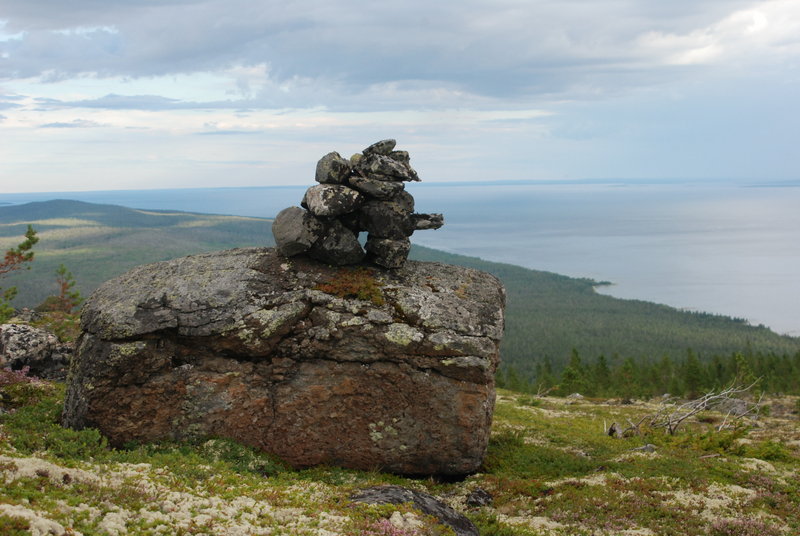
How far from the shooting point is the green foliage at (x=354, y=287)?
2164 centimetres

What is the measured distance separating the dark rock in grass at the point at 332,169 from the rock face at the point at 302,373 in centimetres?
491

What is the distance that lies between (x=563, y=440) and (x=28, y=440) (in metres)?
20.4

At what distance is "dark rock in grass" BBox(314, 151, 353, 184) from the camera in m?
23.1

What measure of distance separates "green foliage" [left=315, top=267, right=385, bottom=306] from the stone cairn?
93cm

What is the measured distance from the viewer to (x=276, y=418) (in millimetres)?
20641

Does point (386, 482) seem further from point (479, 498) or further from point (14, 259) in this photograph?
point (14, 259)

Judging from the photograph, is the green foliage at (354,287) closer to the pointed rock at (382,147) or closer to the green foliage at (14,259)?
the pointed rock at (382,147)

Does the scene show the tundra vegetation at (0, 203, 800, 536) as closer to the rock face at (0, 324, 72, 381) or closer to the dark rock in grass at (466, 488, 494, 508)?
the dark rock in grass at (466, 488, 494, 508)

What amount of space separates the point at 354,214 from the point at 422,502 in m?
12.5

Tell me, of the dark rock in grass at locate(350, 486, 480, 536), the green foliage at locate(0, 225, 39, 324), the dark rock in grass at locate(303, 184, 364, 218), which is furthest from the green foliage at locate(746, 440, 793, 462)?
the green foliage at locate(0, 225, 39, 324)

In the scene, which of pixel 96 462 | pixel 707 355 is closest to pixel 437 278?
pixel 96 462

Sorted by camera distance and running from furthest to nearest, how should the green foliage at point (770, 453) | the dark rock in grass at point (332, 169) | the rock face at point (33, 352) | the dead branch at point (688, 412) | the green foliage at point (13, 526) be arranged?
the rock face at point (33, 352) → the dead branch at point (688, 412) → the green foliage at point (770, 453) → the dark rock in grass at point (332, 169) → the green foliage at point (13, 526)

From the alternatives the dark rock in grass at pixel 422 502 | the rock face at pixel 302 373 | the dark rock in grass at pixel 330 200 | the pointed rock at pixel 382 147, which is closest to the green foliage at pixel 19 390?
the rock face at pixel 302 373

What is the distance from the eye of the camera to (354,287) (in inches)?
863
